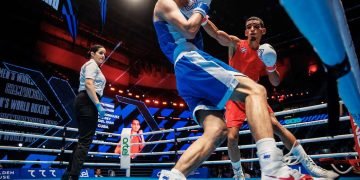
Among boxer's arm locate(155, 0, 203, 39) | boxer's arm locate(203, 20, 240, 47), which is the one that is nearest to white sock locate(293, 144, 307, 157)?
boxer's arm locate(203, 20, 240, 47)

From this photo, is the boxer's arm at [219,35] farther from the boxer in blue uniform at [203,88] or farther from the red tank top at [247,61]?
the boxer in blue uniform at [203,88]

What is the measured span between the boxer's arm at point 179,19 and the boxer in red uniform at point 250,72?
78 cm

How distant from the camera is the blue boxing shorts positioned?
165 cm

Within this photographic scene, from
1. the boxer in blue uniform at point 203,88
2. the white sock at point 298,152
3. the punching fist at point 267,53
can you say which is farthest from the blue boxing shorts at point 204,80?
the white sock at point 298,152

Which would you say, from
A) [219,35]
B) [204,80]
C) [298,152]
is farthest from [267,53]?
[204,80]

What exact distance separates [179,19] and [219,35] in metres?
1.18

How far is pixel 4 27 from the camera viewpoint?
953cm

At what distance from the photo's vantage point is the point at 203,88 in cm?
170

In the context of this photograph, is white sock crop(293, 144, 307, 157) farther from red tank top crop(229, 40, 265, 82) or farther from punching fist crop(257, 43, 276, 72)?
red tank top crop(229, 40, 265, 82)

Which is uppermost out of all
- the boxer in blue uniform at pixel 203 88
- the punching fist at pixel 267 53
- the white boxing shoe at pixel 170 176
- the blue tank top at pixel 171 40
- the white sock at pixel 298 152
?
the punching fist at pixel 267 53

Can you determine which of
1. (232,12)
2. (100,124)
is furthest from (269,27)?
(100,124)

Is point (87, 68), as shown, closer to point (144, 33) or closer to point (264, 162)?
point (264, 162)

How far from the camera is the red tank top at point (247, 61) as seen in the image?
3.08m

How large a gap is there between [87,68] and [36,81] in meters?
6.81
